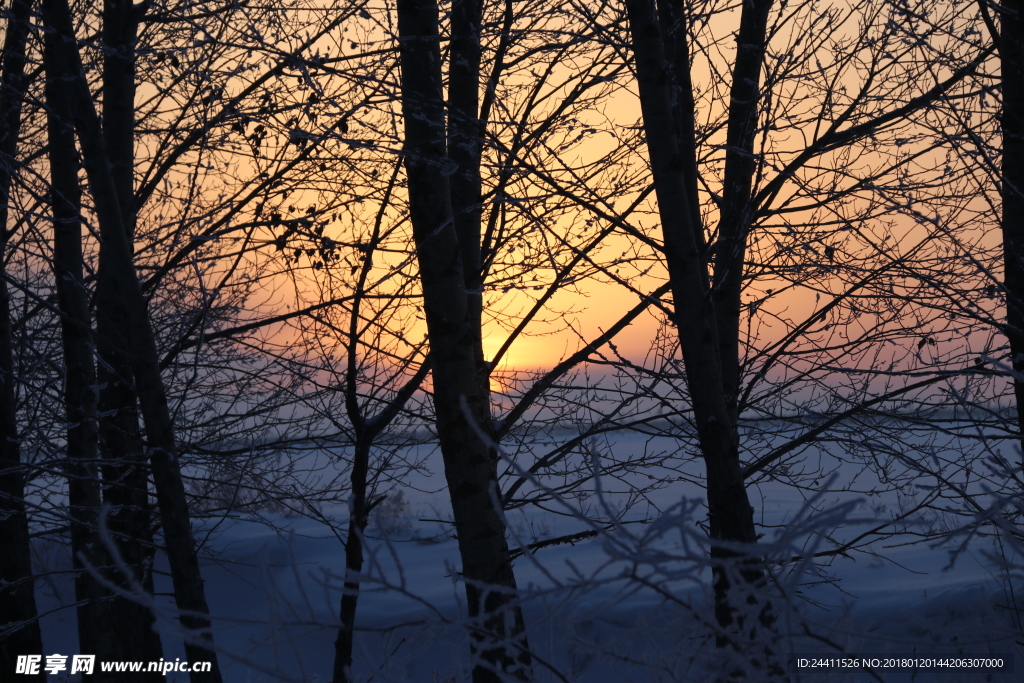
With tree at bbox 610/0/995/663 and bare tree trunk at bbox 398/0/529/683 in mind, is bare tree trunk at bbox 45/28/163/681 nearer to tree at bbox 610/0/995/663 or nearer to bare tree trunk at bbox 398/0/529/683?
bare tree trunk at bbox 398/0/529/683

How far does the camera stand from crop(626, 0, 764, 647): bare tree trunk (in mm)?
2857

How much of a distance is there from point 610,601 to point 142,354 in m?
3.09

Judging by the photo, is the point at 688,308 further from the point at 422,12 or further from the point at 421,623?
the point at 422,12

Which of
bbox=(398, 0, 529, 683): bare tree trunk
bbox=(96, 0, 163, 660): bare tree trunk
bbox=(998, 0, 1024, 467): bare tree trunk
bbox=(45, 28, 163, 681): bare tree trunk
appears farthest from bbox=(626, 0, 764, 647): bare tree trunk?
bbox=(45, 28, 163, 681): bare tree trunk

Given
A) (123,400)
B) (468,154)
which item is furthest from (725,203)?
(123,400)

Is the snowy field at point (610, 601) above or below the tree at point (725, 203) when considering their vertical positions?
below

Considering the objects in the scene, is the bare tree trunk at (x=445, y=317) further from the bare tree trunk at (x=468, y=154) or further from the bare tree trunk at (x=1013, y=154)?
the bare tree trunk at (x=1013, y=154)

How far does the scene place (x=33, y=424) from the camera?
6.04 m

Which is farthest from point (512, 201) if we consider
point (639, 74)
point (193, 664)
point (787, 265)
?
point (193, 664)

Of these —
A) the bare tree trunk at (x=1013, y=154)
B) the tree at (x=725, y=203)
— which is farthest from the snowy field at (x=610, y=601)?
the bare tree trunk at (x=1013, y=154)

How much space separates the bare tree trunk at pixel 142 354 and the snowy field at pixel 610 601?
0.50 meters

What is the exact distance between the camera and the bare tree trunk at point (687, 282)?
286cm

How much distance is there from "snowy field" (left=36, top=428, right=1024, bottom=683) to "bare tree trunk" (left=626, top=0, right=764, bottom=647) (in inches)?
6.8

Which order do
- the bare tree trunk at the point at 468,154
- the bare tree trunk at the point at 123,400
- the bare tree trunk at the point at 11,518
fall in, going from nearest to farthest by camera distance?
1. the bare tree trunk at the point at 468,154
2. the bare tree trunk at the point at 123,400
3. the bare tree trunk at the point at 11,518
